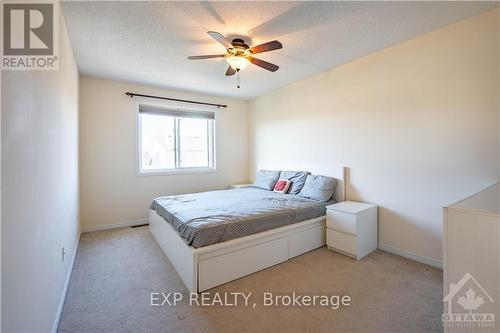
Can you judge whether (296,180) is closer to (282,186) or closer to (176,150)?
(282,186)

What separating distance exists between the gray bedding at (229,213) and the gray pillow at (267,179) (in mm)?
583

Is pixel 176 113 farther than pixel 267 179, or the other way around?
pixel 176 113

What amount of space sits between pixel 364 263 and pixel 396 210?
0.78 metres

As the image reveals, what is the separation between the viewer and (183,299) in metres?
2.02

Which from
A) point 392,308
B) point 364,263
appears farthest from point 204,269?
point 364,263

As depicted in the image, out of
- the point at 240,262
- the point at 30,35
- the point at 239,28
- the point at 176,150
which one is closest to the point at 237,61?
the point at 239,28

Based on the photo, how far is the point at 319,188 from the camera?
3426 millimetres

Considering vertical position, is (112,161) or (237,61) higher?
(237,61)

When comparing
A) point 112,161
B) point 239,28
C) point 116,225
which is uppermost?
point 239,28

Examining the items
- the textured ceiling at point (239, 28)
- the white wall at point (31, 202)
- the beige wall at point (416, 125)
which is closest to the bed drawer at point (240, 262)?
the white wall at point (31, 202)

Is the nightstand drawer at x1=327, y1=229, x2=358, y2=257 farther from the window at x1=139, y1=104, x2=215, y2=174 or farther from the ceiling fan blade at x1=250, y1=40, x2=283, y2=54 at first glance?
the window at x1=139, y1=104, x2=215, y2=174

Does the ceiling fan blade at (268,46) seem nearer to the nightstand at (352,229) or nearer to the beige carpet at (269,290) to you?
the nightstand at (352,229)

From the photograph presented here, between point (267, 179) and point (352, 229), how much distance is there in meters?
1.93

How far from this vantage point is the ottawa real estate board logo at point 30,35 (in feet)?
3.38
